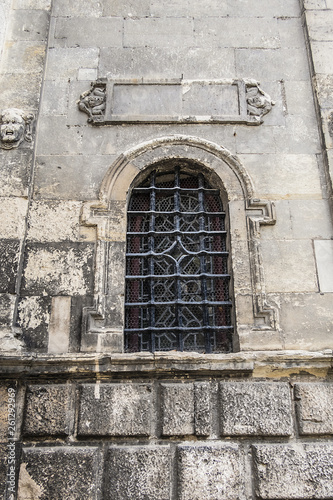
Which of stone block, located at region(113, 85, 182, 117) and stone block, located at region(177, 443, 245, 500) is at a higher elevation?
stone block, located at region(113, 85, 182, 117)

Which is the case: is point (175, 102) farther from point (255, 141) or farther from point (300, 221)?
point (300, 221)

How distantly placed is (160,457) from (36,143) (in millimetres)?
3620

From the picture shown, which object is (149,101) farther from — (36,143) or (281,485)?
(281,485)

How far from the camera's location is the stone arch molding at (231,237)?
14.8 ft

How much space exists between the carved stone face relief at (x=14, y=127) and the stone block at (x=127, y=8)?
191cm

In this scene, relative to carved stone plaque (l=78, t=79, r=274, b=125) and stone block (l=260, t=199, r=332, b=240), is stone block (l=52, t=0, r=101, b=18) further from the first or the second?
stone block (l=260, t=199, r=332, b=240)

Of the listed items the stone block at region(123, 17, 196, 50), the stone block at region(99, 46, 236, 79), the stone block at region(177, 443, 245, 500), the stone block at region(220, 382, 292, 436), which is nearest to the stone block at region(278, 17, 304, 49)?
the stone block at region(99, 46, 236, 79)

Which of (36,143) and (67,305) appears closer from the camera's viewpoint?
(67,305)

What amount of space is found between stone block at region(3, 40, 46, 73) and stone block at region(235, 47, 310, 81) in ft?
8.10

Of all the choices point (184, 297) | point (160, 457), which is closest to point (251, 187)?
point (184, 297)

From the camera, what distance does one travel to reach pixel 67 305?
15.1 feet

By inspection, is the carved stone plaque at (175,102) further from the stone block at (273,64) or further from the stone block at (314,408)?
the stone block at (314,408)

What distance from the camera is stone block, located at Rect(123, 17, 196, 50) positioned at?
594 cm

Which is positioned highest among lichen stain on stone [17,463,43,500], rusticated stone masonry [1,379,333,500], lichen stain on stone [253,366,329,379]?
lichen stain on stone [253,366,329,379]
